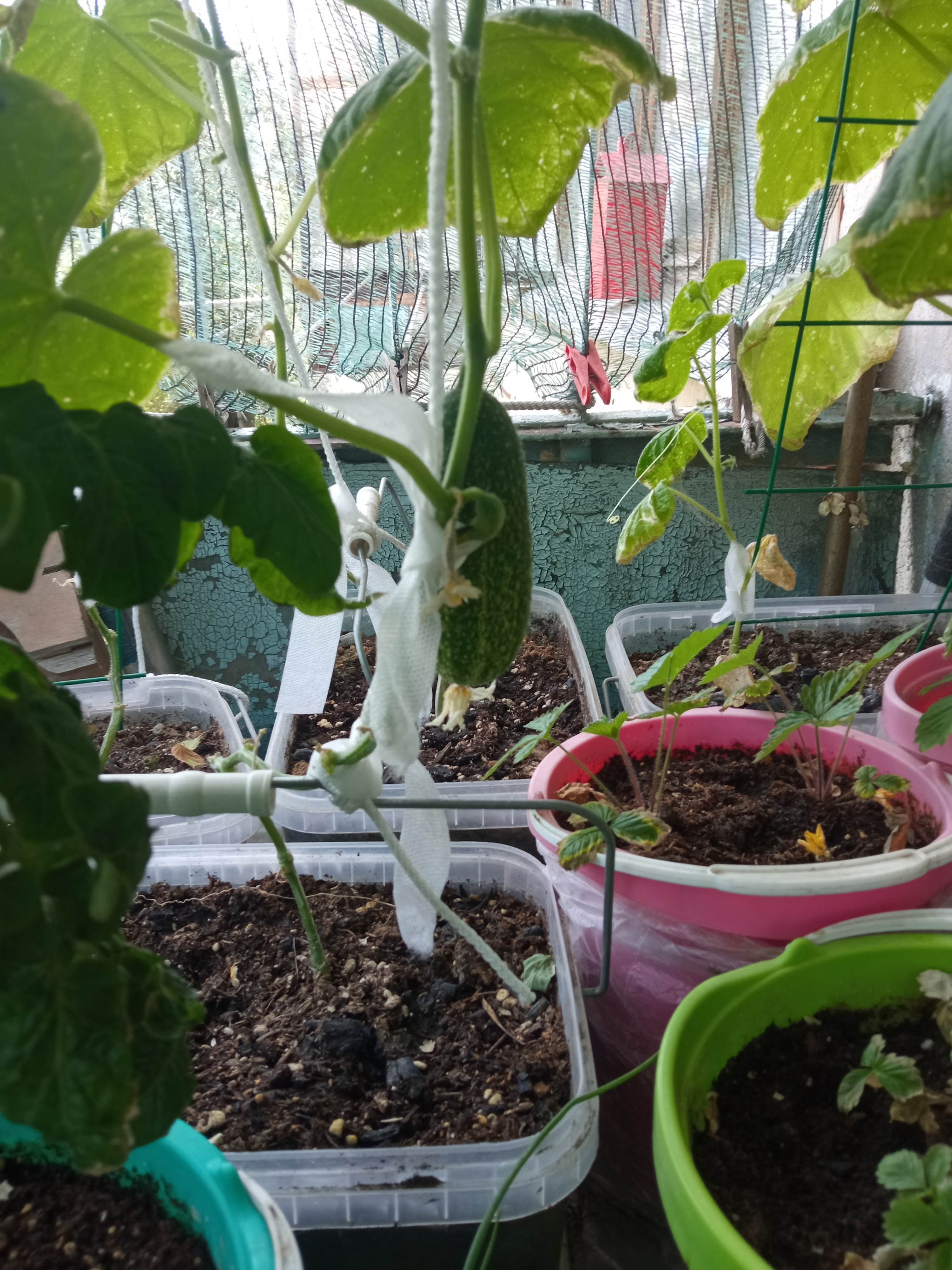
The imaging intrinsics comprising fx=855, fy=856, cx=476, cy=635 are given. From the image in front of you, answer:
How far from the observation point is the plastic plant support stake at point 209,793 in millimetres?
462

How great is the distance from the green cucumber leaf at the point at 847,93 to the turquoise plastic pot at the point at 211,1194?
996mm

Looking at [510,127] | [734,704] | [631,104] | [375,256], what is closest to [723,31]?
[631,104]

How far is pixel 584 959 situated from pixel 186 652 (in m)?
1.08

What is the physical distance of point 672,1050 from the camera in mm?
560

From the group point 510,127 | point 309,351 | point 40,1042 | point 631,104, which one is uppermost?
point 631,104

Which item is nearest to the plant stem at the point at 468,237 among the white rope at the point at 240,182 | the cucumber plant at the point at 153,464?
the cucumber plant at the point at 153,464

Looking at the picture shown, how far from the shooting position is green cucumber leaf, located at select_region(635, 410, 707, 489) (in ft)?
3.68

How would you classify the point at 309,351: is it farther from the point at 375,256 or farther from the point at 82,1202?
the point at 82,1202

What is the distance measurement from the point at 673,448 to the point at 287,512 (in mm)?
835

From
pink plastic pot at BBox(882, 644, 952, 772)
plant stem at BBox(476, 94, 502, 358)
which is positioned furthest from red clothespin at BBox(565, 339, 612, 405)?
plant stem at BBox(476, 94, 502, 358)

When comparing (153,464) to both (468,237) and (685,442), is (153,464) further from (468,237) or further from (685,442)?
(685,442)

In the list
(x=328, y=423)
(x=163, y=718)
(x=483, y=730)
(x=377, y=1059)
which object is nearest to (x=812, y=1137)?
(x=377, y=1059)

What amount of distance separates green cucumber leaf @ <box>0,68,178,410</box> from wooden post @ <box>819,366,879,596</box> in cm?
117

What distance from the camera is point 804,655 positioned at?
4.34ft
